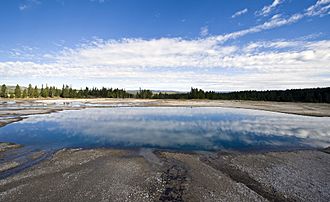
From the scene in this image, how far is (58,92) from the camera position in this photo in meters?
126

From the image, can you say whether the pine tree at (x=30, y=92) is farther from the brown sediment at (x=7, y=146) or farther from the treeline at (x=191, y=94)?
the brown sediment at (x=7, y=146)

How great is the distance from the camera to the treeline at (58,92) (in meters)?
106

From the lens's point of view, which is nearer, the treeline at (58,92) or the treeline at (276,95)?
the treeline at (276,95)

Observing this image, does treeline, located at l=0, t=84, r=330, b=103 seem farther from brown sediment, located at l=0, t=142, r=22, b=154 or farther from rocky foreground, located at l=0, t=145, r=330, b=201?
brown sediment, located at l=0, t=142, r=22, b=154

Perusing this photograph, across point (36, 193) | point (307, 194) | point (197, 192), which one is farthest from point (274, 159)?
point (36, 193)

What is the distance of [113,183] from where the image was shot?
33.8 feet

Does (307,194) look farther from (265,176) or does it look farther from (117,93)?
(117,93)

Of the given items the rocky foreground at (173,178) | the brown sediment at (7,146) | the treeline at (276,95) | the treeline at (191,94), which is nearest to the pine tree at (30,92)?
the treeline at (191,94)

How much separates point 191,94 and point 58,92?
266 feet

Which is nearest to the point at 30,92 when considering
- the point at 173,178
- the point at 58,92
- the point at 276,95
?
the point at 58,92

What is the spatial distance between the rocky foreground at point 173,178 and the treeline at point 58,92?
113m

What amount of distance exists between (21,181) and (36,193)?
1862 millimetres

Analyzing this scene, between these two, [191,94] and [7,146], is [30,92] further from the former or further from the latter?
[7,146]

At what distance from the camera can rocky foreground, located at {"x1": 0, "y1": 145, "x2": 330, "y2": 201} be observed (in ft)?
29.7
